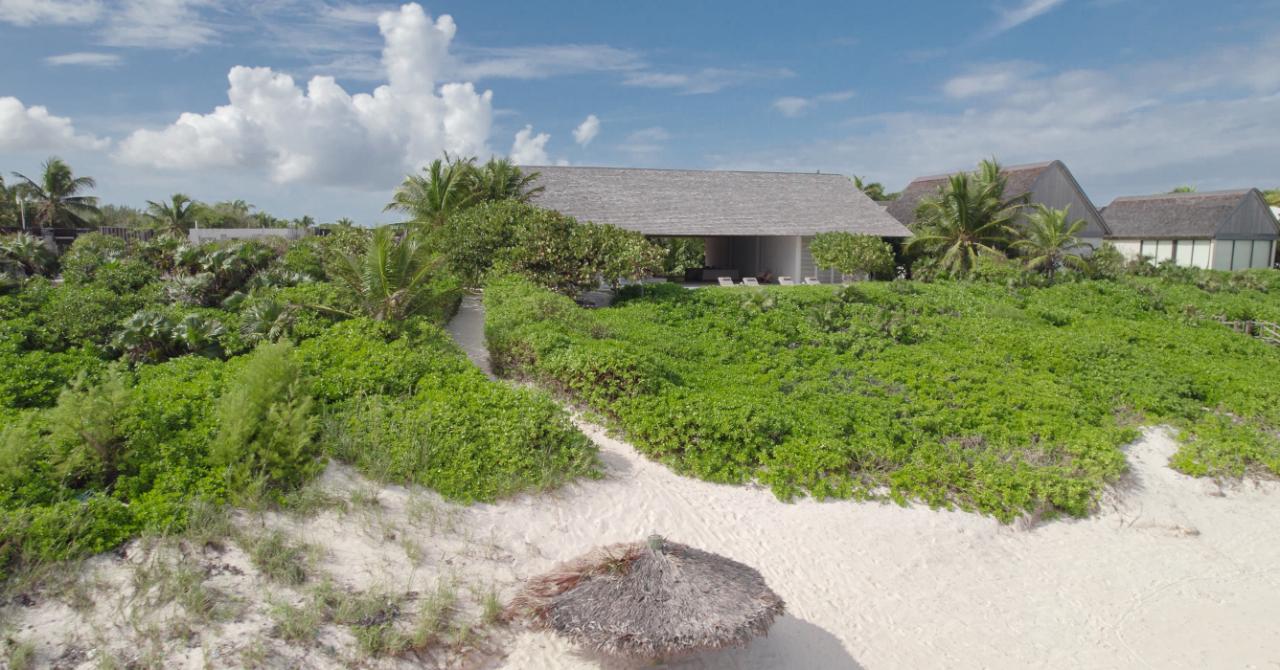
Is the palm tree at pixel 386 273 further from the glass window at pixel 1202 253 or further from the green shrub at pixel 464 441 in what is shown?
the glass window at pixel 1202 253

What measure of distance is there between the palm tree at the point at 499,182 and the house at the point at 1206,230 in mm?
28118

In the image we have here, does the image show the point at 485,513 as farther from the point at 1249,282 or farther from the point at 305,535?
the point at 1249,282

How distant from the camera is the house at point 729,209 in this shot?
24609 millimetres

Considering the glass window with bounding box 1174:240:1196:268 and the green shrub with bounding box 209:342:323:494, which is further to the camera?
the glass window with bounding box 1174:240:1196:268

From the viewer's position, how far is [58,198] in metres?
34.2

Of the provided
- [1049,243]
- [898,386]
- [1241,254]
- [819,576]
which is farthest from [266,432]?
[1241,254]

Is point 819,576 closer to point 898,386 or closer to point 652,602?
point 652,602

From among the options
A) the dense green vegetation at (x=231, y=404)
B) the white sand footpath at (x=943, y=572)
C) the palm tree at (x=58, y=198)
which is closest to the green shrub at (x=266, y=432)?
the dense green vegetation at (x=231, y=404)

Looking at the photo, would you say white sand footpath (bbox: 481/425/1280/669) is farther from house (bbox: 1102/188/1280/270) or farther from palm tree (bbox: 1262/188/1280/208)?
palm tree (bbox: 1262/188/1280/208)

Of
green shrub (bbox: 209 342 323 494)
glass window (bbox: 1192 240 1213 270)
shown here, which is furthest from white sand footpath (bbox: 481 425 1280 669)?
glass window (bbox: 1192 240 1213 270)

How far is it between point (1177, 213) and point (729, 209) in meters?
24.9

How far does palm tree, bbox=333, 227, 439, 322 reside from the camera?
10.9 m

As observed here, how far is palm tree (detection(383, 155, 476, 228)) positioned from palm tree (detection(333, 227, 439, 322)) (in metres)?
10.7

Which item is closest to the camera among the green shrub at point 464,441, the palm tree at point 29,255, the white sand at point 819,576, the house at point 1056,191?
the white sand at point 819,576
